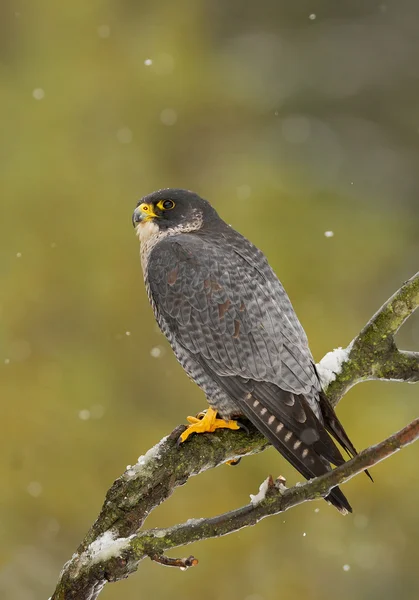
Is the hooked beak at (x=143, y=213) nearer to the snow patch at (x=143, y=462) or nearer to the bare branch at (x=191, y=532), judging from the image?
the snow patch at (x=143, y=462)

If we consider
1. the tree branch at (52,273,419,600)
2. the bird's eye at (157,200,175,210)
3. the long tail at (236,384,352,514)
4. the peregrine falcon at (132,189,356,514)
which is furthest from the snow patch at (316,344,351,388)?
the bird's eye at (157,200,175,210)

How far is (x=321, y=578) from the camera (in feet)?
25.4

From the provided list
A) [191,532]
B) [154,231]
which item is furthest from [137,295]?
[191,532]

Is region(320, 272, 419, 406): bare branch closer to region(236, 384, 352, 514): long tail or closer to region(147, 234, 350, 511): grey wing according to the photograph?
region(147, 234, 350, 511): grey wing

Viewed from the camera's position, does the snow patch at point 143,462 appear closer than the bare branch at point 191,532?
No

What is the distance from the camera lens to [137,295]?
305 inches

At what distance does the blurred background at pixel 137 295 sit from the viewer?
7555 millimetres

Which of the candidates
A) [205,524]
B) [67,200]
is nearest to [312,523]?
[67,200]

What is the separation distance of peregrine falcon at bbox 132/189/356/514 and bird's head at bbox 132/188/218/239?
0.11 meters

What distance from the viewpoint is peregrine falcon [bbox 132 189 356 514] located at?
3.28 m

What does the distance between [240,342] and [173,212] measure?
2.75 feet

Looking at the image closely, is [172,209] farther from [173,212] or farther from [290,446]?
[290,446]

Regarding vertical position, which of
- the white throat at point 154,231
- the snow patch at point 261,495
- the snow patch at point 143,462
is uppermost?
the white throat at point 154,231

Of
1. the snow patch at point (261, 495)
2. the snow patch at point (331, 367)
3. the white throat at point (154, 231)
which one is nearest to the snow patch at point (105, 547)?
the snow patch at point (261, 495)
